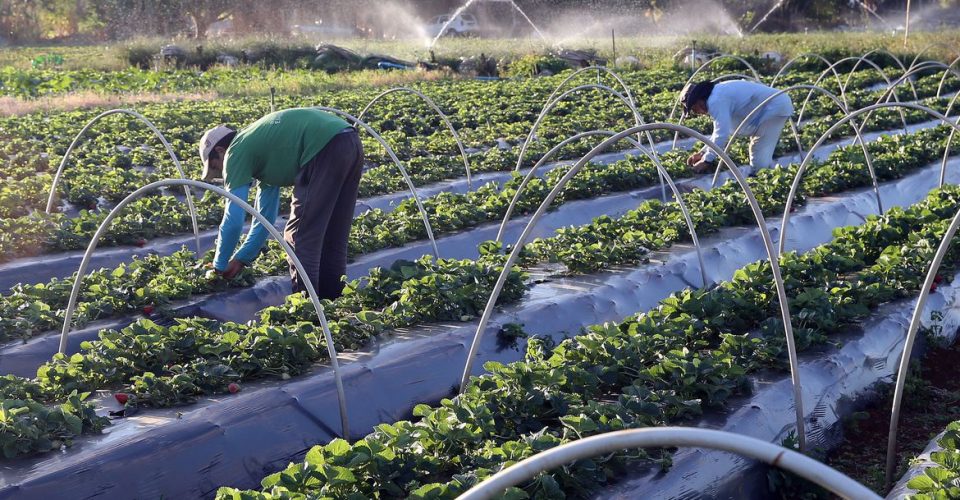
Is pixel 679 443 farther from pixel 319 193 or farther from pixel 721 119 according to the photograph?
Result: pixel 721 119

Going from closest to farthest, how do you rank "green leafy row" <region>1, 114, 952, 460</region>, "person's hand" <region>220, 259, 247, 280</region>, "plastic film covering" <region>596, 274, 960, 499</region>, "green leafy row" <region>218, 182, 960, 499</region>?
"green leafy row" <region>218, 182, 960, 499</region> < "plastic film covering" <region>596, 274, 960, 499</region> < "green leafy row" <region>1, 114, 952, 460</region> < "person's hand" <region>220, 259, 247, 280</region>

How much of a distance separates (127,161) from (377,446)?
34.0 feet

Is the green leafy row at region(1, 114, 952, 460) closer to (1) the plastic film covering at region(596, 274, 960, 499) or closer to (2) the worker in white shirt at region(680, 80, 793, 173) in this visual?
(1) the plastic film covering at region(596, 274, 960, 499)

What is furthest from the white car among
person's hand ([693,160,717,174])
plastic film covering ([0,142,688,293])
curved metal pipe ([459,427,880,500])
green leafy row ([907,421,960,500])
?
curved metal pipe ([459,427,880,500])

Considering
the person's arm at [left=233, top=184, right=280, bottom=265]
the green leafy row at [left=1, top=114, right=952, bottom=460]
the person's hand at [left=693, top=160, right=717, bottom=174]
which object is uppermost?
the person's arm at [left=233, top=184, right=280, bottom=265]

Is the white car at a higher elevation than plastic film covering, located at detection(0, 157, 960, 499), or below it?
higher

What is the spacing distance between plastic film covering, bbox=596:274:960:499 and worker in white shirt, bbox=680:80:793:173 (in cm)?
404

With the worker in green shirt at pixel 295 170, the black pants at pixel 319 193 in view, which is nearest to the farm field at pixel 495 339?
the black pants at pixel 319 193

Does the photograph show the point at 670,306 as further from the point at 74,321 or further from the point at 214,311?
the point at 74,321

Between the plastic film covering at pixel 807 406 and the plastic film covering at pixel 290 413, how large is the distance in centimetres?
A: 9

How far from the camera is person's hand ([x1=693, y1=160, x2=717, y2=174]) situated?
1199 centimetres

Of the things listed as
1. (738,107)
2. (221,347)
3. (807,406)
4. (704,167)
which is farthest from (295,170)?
(704,167)

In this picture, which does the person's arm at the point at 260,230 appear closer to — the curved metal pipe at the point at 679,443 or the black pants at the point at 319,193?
the black pants at the point at 319,193

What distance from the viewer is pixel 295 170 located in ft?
23.4
